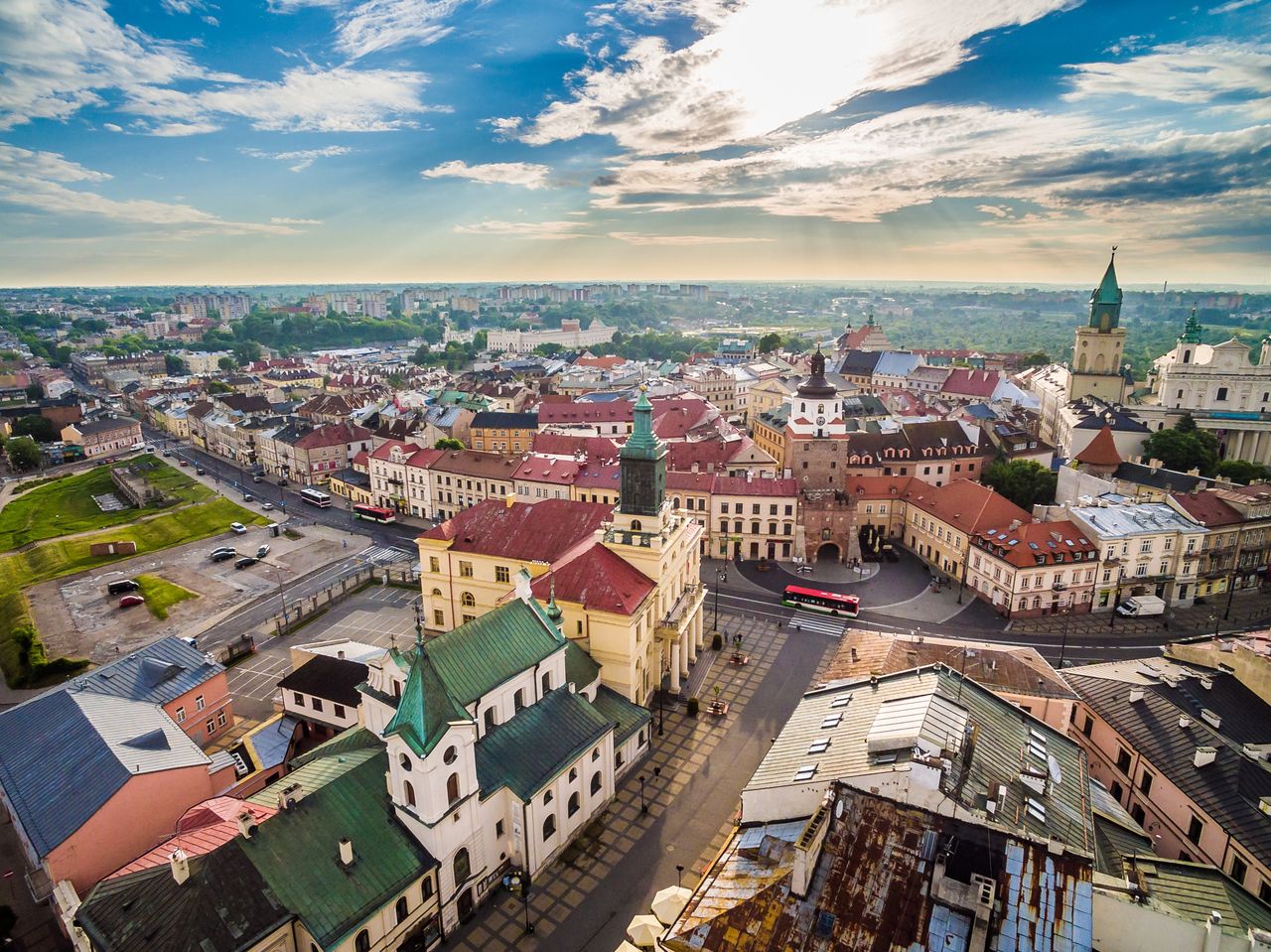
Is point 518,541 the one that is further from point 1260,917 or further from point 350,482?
point 350,482

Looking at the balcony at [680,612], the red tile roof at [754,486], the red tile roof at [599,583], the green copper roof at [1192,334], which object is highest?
the green copper roof at [1192,334]

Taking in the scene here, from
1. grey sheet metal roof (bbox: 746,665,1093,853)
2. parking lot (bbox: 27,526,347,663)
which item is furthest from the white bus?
grey sheet metal roof (bbox: 746,665,1093,853)

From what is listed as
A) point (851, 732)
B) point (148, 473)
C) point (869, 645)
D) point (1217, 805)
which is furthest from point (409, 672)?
point (148, 473)

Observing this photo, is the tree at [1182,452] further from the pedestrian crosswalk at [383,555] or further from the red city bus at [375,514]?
the red city bus at [375,514]

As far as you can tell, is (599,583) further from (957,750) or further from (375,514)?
(375,514)

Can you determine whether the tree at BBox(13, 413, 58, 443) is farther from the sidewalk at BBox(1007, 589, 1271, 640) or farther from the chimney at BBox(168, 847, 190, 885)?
the sidewalk at BBox(1007, 589, 1271, 640)

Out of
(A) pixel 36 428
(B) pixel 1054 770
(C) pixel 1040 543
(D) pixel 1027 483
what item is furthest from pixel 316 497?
(B) pixel 1054 770

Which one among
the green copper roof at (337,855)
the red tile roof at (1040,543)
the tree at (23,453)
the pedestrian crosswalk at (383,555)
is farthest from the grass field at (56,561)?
the red tile roof at (1040,543)
